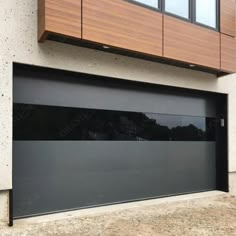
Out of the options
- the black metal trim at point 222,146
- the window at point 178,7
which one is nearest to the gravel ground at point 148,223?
the black metal trim at point 222,146

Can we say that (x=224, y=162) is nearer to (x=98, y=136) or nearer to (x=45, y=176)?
(x=98, y=136)

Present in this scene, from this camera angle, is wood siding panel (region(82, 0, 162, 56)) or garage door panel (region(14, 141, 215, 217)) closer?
wood siding panel (region(82, 0, 162, 56))

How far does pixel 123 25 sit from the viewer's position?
5750 mm

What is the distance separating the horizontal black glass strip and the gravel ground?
1489 millimetres

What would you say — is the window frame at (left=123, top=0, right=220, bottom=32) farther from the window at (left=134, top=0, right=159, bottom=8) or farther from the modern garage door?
the modern garage door

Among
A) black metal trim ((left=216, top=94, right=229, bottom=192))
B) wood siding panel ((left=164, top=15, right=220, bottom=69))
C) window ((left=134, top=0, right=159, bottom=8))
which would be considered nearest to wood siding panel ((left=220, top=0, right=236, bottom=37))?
wood siding panel ((left=164, top=15, right=220, bottom=69))

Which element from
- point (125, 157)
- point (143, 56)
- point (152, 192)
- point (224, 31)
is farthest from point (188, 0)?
point (152, 192)

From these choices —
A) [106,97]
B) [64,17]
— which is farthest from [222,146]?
[64,17]

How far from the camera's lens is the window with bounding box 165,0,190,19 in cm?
660

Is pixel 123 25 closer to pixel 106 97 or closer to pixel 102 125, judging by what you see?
pixel 106 97

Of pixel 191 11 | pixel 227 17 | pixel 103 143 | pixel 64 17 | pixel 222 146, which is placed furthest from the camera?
pixel 222 146

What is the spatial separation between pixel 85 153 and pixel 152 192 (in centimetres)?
199

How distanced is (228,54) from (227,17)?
36.8 inches

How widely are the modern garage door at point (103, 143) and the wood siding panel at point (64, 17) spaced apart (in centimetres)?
100
